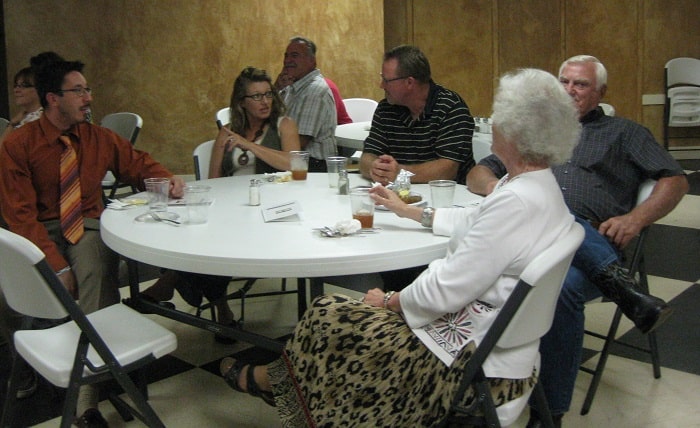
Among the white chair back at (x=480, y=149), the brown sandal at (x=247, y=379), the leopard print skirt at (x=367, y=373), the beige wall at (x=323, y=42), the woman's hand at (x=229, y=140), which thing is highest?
the beige wall at (x=323, y=42)

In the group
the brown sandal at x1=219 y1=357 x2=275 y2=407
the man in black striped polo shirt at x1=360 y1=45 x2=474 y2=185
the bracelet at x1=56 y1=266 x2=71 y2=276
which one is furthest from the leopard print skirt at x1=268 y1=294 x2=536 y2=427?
the man in black striped polo shirt at x1=360 y1=45 x2=474 y2=185

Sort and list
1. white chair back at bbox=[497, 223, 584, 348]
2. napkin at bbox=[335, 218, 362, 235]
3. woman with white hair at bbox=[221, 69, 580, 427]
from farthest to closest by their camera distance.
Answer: napkin at bbox=[335, 218, 362, 235] → woman with white hair at bbox=[221, 69, 580, 427] → white chair back at bbox=[497, 223, 584, 348]

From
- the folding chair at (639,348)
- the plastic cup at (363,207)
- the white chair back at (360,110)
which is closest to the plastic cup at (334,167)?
the plastic cup at (363,207)

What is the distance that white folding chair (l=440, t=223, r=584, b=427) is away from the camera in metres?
1.56

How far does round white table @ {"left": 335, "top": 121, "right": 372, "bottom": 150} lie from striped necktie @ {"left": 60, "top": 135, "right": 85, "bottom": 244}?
1.96 metres

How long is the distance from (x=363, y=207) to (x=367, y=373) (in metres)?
0.53

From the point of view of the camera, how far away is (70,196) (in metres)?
2.78

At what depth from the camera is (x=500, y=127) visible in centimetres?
184

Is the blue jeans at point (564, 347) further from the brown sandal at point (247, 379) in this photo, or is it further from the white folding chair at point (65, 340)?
the white folding chair at point (65, 340)

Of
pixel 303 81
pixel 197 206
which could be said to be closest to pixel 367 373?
pixel 197 206

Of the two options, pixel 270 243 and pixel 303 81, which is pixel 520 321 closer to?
pixel 270 243

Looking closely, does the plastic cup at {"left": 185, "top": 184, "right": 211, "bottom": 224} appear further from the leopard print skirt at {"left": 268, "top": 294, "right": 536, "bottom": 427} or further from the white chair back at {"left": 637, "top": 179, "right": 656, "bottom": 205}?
the white chair back at {"left": 637, "top": 179, "right": 656, "bottom": 205}

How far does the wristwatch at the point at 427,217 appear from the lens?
7.11 ft

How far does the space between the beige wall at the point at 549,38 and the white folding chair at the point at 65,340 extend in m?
6.92
